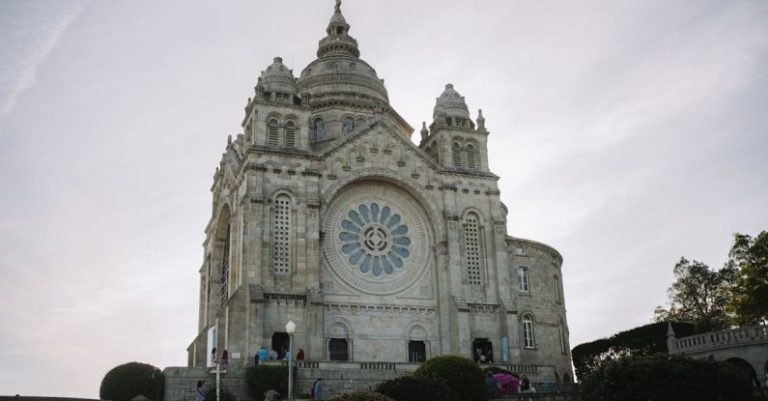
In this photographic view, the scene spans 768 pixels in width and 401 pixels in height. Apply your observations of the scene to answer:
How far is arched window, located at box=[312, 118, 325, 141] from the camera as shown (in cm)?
5672

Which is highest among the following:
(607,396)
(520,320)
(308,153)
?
(308,153)

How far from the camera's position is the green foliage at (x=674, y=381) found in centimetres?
2731

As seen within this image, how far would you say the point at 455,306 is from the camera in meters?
46.4

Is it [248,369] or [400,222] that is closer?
[248,369]

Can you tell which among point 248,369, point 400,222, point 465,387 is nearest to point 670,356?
point 465,387

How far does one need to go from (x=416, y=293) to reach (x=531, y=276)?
28.8 ft

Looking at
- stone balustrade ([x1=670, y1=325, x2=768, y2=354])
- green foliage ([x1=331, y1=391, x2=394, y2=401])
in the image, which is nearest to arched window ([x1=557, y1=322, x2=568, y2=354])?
stone balustrade ([x1=670, y1=325, x2=768, y2=354])

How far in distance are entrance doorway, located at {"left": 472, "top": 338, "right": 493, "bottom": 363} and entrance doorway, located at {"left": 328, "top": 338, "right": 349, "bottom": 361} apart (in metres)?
7.54

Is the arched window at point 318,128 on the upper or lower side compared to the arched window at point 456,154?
upper

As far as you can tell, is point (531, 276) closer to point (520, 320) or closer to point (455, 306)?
point (520, 320)

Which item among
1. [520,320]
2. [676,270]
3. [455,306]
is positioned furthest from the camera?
[676,270]

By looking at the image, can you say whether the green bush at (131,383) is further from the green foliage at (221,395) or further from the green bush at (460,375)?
the green bush at (460,375)

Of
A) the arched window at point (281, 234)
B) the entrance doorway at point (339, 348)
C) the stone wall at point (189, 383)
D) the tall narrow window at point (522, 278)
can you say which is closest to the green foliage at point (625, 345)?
the tall narrow window at point (522, 278)

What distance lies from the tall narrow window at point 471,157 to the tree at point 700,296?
72.1 ft
